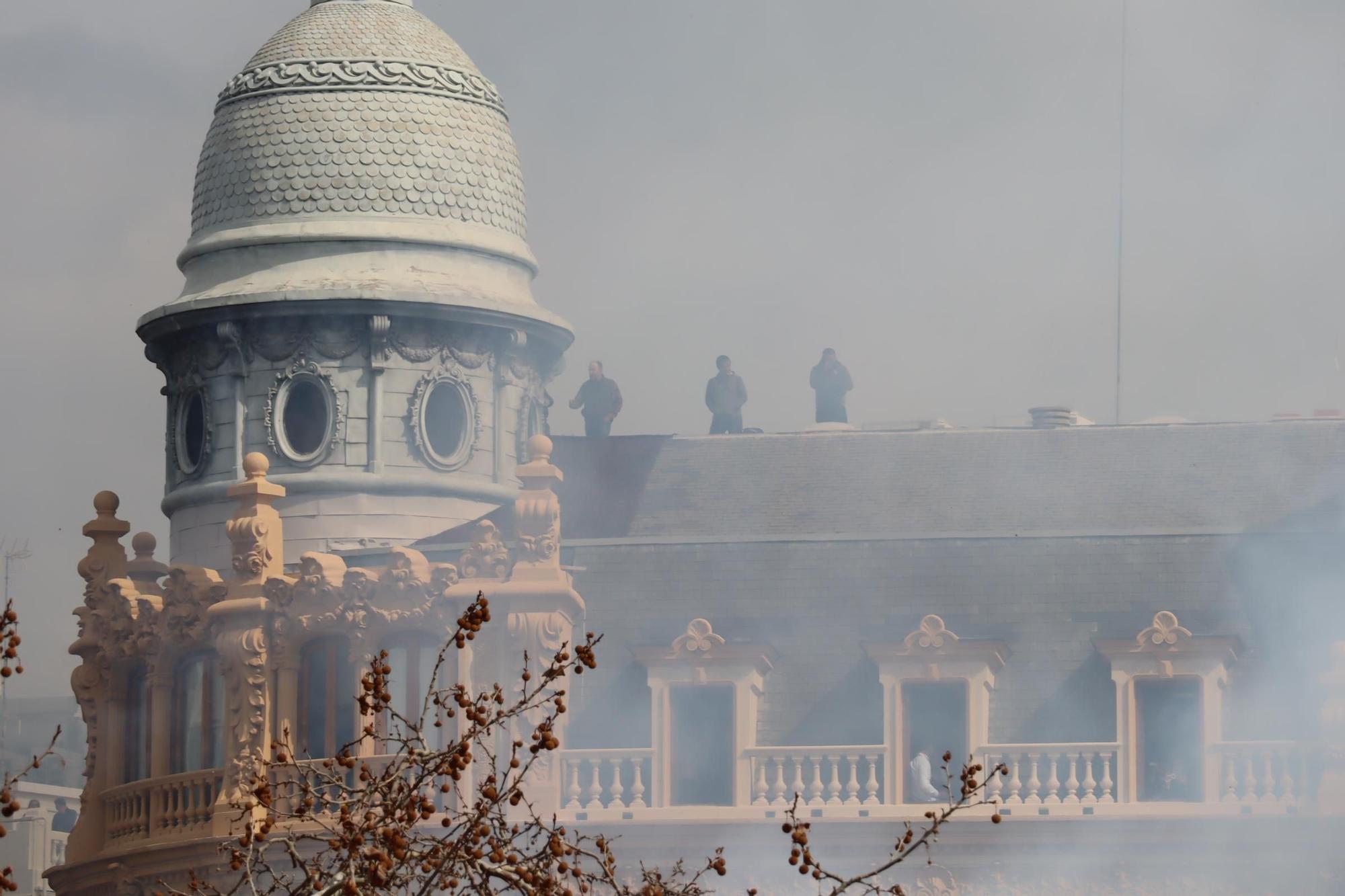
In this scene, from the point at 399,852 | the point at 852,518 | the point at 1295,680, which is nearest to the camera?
the point at 399,852

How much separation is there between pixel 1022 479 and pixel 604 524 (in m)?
6.46

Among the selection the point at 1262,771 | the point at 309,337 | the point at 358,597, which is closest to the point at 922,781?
the point at 1262,771

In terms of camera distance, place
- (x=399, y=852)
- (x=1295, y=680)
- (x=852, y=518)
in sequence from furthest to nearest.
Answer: (x=852, y=518), (x=1295, y=680), (x=399, y=852)

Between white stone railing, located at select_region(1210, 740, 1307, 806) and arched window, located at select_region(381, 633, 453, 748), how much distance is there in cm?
1132

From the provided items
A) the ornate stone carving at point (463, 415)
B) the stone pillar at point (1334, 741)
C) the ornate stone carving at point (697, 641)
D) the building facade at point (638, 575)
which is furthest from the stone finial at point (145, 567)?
the stone pillar at point (1334, 741)

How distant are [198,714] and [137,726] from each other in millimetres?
1755

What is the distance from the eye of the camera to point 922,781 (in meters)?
52.2

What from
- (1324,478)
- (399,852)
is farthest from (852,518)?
(399,852)

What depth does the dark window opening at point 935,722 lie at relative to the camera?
52.8 meters

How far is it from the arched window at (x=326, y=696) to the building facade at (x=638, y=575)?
0.06 meters

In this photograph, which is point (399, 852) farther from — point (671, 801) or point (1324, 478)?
point (1324, 478)

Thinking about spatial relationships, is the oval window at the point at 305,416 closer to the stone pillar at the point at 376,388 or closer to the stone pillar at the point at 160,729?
the stone pillar at the point at 376,388

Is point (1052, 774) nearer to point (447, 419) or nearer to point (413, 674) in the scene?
point (413, 674)

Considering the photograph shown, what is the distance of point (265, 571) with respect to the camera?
55.3 metres
